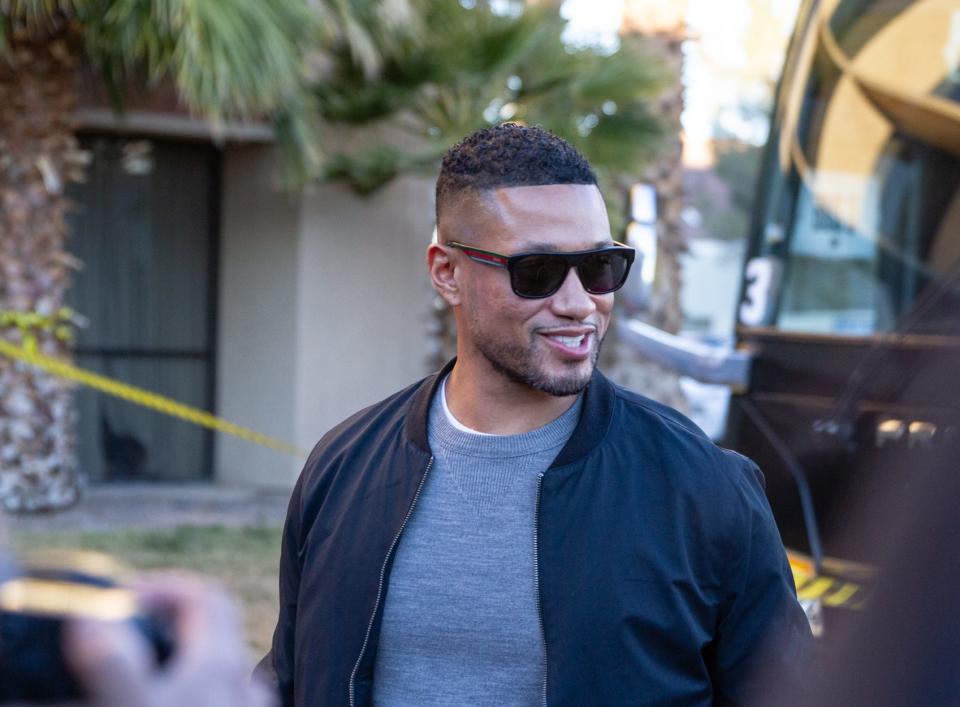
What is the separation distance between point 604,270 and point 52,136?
298 inches

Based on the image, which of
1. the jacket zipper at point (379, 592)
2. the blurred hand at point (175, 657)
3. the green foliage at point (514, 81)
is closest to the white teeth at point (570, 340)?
the jacket zipper at point (379, 592)

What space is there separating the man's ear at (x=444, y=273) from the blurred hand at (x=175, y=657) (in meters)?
1.86

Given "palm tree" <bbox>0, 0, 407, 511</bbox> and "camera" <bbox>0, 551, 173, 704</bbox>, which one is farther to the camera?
"palm tree" <bbox>0, 0, 407, 511</bbox>

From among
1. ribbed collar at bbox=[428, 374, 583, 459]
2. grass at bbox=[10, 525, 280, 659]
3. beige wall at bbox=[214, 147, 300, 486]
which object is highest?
ribbed collar at bbox=[428, 374, 583, 459]

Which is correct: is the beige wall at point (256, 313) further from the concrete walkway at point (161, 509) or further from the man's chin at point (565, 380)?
the man's chin at point (565, 380)

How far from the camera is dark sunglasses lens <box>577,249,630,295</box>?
2.65 metres

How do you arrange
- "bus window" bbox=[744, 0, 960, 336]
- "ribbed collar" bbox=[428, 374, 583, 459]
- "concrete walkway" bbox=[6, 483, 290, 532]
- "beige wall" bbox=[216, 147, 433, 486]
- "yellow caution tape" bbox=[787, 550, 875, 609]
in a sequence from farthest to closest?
"beige wall" bbox=[216, 147, 433, 486] < "concrete walkway" bbox=[6, 483, 290, 532] < "bus window" bbox=[744, 0, 960, 336] < "yellow caution tape" bbox=[787, 550, 875, 609] < "ribbed collar" bbox=[428, 374, 583, 459]

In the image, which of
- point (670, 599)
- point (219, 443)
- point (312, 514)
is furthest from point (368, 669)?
point (219, 443)

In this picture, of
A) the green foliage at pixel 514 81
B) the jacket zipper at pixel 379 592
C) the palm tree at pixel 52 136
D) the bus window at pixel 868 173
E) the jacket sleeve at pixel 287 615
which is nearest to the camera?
the jacket zipper at pixel 379 592

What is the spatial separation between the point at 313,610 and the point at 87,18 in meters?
6.72

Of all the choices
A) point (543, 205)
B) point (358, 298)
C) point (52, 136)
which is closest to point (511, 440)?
point (543, 205)

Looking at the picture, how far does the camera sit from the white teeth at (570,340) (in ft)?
8.63

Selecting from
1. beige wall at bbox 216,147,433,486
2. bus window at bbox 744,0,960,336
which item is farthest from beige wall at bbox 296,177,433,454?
bus window at bbox 744,0,960,336

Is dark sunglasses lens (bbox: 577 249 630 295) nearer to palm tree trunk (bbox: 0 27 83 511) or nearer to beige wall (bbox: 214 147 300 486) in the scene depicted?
palm tree trunk (bbox: 0 27 83 511)
